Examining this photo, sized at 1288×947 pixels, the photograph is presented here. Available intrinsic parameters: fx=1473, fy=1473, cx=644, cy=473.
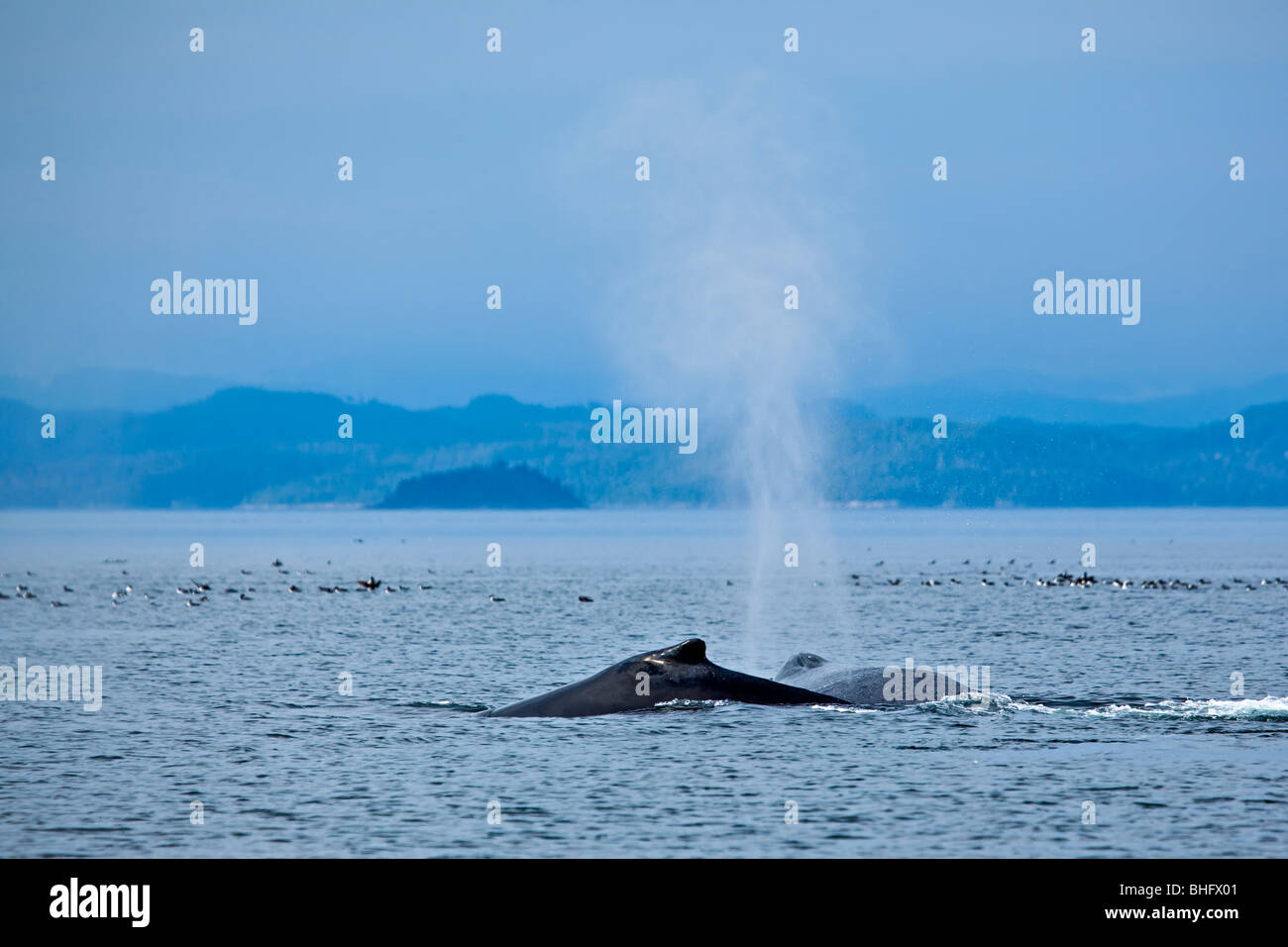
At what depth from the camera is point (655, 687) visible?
28.0m

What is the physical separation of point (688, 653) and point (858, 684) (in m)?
4.89

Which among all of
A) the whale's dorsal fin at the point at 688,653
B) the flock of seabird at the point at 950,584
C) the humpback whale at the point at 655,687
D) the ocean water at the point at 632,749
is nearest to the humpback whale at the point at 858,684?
the ocean water at the point at 632,749

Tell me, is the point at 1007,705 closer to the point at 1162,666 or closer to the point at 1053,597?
the point at 1162,666

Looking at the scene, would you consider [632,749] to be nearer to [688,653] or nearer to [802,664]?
[688,653]

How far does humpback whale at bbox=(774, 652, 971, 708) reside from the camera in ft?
97.9

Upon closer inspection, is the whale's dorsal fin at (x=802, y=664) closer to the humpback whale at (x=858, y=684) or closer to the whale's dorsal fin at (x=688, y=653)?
the humpback whale at (x=858, y=684)

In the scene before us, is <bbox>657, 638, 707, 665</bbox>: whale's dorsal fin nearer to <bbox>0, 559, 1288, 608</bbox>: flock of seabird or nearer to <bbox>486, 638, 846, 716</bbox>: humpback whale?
<bbox>486, 638, 846, 716</bbox>: humpback whale

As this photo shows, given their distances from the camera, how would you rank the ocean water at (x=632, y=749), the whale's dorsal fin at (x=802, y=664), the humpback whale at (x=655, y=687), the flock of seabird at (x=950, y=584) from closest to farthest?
the ocean water at (x=632, y=749)
the humpback whale at (x=655, y=687)
the whale's dorsal fin at (x=802, y=664)
the flock of seabird at (x=950, y=584)

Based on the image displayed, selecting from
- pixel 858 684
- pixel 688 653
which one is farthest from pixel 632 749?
pixel 858 684

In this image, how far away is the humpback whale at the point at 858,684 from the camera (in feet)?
97.9

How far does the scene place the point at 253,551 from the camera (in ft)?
557

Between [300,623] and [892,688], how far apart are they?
38676 mm
